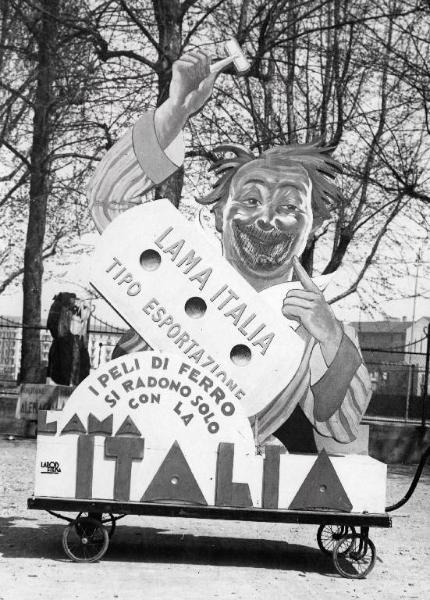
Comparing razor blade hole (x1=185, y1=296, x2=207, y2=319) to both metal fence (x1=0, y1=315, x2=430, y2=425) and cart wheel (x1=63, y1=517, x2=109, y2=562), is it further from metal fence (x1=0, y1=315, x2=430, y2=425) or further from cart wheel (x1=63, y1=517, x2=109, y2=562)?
metal fence (x1=0, y1=315, x2=430, y2=425)

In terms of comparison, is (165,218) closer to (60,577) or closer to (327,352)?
(327,352)

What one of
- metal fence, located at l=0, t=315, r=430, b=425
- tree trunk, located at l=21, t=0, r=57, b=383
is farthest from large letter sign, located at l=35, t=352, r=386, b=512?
tree trunk, located at l=21, t=0, r=57, b=383

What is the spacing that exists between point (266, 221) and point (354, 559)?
2666 millimetres

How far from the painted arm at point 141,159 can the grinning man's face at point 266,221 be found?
599 mm

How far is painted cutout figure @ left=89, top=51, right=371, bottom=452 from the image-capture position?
7.78 meters

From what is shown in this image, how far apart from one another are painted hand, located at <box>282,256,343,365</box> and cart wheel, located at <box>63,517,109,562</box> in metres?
2.10

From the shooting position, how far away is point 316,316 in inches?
308

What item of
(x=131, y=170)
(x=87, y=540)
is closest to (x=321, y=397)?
(x=87, y=540)

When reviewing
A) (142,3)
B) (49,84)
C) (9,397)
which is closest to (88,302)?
(9,397)

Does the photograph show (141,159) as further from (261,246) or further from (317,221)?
(317,221)

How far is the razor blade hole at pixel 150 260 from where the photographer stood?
7.71m

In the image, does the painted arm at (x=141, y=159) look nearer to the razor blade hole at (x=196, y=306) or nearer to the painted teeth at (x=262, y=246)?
the painted teeth at (x=262, y=246)

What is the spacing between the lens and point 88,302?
17.5 meters

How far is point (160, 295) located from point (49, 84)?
11141mm
